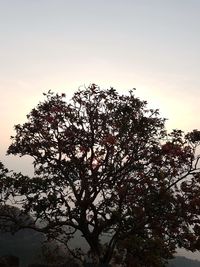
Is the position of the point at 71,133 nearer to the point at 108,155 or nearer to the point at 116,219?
the point at 108,155

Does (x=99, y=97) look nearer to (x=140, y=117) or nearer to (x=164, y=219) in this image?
(x=140, y=117)

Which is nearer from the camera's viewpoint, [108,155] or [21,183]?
[21,183]

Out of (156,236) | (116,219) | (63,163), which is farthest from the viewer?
(63,163)

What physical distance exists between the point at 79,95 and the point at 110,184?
603cm

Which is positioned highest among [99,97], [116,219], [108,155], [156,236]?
[99,97]

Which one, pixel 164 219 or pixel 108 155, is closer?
pixel 164 219

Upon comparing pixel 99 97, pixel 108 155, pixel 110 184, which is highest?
pixel 99 97

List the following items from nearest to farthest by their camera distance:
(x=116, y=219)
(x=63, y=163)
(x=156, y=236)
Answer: (x=156, y=236) → (x=116, y=219) → (x=63, y=163)

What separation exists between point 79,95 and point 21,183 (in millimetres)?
6895

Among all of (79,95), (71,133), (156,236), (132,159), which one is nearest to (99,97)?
(79,95)

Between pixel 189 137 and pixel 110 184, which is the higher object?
pixel 189 137

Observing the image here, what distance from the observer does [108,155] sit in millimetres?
22875

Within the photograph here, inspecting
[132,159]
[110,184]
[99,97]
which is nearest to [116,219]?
[110,184]

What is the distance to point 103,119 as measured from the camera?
2372 cm
